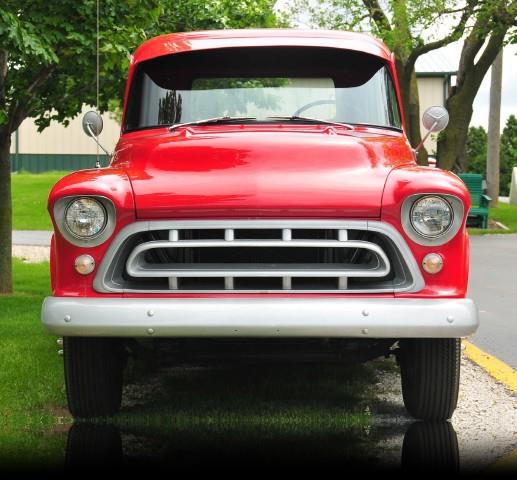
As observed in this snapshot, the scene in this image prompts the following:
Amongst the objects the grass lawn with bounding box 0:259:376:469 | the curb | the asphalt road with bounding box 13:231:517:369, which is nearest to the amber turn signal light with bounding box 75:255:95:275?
the grass lawn with bounding box 0:259:376:469

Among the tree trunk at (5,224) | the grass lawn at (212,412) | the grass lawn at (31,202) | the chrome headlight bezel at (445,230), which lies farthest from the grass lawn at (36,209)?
the chrome headlight bezel at (445,230)

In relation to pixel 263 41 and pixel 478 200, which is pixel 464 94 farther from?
pixel 263 41

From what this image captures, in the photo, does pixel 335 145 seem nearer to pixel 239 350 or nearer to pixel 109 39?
pixel 239 350

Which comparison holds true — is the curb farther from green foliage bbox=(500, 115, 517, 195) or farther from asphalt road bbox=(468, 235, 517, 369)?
green foliage bbox=(500, 115, 517, 195)

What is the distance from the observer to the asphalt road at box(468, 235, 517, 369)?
765 centimetres

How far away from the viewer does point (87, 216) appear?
4516mm

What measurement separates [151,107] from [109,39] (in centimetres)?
317

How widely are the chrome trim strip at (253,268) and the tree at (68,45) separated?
374 centimetres

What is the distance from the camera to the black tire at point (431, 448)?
4.20 meters

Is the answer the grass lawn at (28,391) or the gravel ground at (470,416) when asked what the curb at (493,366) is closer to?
the gravel ground at (470,416)

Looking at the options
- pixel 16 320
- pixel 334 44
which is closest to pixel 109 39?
pixel 16 320

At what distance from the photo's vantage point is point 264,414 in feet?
16.8

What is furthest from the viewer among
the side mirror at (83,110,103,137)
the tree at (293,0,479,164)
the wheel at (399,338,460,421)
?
the tree at (293,0,479,164)

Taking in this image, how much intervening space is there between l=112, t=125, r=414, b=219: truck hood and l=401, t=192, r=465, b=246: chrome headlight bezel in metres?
0.13
